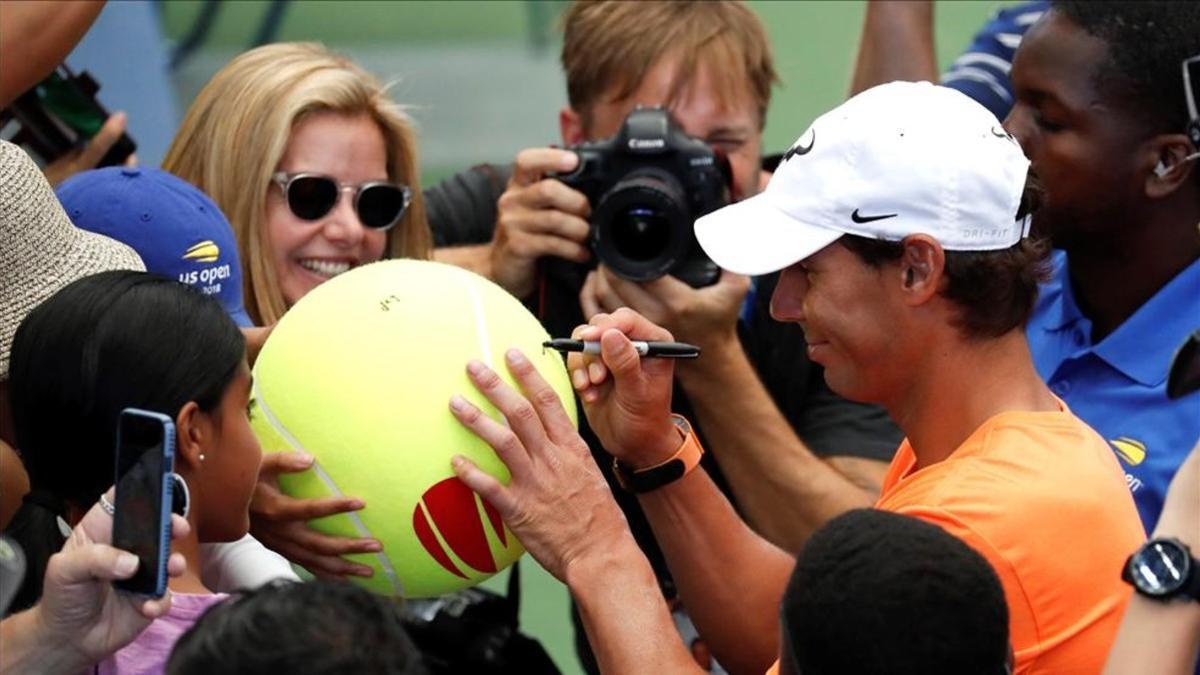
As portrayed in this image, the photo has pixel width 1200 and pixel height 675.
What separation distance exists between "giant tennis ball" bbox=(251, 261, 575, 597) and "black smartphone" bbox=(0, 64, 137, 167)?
1310 mm

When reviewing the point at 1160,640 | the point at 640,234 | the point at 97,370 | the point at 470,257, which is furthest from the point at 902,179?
the point at 470,257

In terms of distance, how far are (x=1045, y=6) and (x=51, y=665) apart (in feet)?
8.52

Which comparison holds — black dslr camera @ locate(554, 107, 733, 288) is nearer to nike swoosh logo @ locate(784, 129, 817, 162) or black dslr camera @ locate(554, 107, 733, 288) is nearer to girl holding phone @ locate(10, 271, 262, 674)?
nike swoosh logo @ locate(784, 129, 817, 162)

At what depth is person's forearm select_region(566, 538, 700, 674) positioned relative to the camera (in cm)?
213

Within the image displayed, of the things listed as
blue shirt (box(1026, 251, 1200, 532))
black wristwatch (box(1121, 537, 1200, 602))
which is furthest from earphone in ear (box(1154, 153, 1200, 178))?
black wristwatch (box(1121, 537, 1200, 602))

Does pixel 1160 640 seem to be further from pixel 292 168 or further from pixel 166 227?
pixel 292 168

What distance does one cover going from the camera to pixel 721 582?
8.30 feet

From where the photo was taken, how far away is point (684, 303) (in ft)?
9.64

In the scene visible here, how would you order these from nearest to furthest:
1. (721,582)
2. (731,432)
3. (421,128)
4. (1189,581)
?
(1189,581)
(721,582)
(731,432)
(421,128)

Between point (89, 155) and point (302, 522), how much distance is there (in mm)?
1442

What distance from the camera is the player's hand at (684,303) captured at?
294 centimetres

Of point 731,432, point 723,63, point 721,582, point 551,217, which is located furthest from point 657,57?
point 721,582

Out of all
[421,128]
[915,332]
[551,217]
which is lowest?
[421,128]

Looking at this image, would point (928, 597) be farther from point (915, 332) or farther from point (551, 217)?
point (551, 217)
